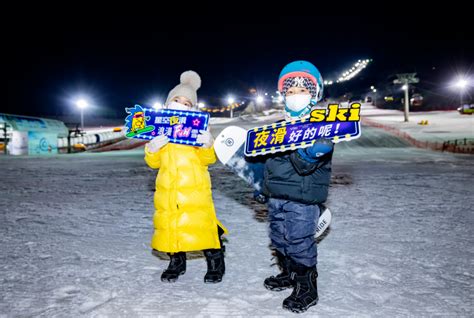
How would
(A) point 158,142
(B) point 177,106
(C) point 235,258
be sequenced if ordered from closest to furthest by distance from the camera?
1. (A) point 158,142
2. (B) point 177,106
3. (C) point 235,258

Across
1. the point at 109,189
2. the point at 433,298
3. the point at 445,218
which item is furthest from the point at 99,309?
the point at 109,189

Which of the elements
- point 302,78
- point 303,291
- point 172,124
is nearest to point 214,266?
point 303,291

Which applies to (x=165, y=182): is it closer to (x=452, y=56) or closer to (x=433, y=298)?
(x=433, y=298)

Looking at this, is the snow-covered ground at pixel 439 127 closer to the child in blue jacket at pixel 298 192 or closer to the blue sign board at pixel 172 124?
the child in blue jacket at pixel 298 192

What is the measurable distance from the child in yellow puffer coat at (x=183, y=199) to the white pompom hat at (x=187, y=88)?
0.01 m

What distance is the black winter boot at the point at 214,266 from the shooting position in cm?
394

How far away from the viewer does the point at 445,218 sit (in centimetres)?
659

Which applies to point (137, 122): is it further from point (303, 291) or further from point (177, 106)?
point (303, 291)

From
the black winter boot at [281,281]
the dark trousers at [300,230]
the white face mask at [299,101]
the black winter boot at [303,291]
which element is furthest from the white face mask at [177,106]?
the black winter boot at [303,291]

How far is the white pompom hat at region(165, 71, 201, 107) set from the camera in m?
4.04

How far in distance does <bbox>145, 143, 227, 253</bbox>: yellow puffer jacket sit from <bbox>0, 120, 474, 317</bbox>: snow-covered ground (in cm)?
42

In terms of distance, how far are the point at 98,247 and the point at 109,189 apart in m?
4.89

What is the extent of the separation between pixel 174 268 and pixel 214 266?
38 cm

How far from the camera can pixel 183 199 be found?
384 cm
